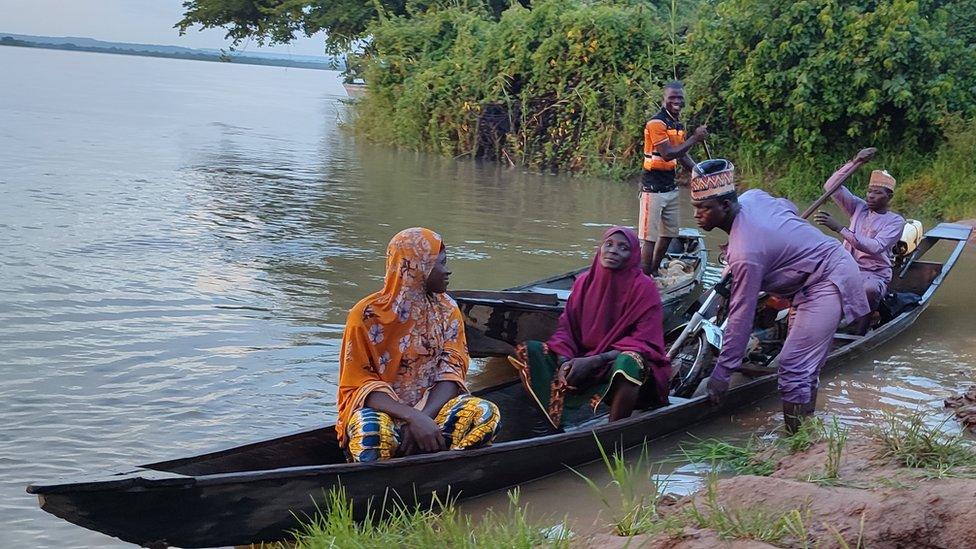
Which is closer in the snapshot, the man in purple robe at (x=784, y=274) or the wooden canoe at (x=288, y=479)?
the wooden canoe at (x=288, y=479)

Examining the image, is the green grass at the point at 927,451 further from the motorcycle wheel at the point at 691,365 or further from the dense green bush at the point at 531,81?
the dense green bush at the point at 531,81

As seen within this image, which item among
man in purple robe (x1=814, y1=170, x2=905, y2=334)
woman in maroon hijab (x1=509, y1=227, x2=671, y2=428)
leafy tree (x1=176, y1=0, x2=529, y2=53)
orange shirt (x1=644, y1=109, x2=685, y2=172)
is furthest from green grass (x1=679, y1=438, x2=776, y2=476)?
leafy tree (x1=176, y1=0, x2=529, y2=53)

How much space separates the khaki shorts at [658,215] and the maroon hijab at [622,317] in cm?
335

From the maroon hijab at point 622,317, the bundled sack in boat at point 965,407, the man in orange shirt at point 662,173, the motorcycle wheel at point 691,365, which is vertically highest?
the man in orange shirt at point 662,173

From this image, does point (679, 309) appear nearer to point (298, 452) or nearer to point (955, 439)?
point (955, 439)

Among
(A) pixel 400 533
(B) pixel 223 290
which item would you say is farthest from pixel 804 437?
(B) pixel 223 290

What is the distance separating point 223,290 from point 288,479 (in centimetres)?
546

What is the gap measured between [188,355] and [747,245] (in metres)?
4.14

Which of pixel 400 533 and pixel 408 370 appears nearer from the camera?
pixel 400 533

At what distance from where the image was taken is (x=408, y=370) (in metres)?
4.87

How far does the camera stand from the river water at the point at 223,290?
5.91m

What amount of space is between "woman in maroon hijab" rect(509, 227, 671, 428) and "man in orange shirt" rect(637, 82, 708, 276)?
3.17 meters

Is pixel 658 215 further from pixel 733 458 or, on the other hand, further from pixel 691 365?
pixel 733 458

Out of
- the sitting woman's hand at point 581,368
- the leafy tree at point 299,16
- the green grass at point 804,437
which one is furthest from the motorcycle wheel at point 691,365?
the leafy tree at point 299,16
